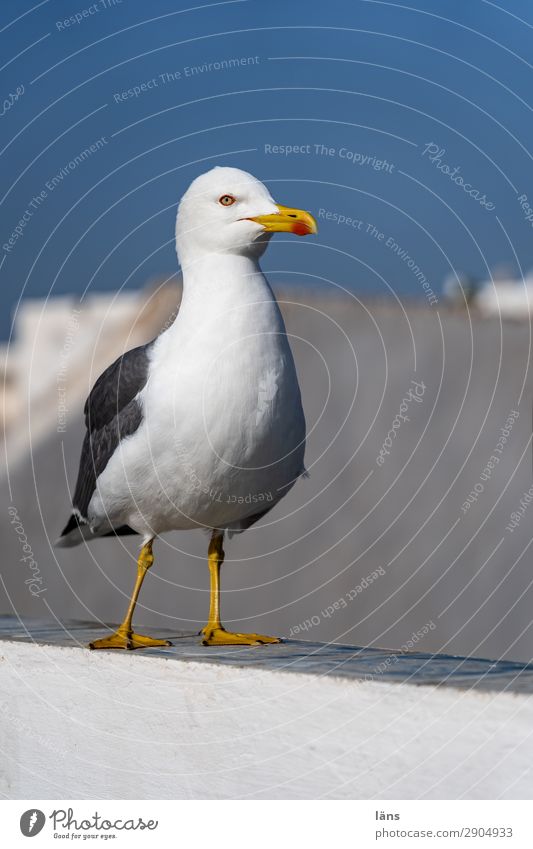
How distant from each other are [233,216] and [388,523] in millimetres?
13391

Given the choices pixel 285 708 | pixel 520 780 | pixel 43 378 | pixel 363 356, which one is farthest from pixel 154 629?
pixel 43 378

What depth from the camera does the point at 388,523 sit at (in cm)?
1733

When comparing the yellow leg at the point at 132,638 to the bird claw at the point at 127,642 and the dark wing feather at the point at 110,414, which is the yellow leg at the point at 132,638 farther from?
the dark wing feather at the point at 110,414

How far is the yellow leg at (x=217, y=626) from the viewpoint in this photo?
468 centimetres

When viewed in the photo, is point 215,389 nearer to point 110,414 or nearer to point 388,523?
point 110,414

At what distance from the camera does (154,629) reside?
5.25 meters

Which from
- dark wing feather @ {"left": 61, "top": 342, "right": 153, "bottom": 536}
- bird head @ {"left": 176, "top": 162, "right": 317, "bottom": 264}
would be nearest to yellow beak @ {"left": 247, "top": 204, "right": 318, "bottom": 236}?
bird head @ {"left": 176, "top": 162, "right": 317, "bottom": 264}

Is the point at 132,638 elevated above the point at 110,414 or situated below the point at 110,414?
below

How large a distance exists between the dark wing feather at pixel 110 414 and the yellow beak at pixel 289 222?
0.67 metres

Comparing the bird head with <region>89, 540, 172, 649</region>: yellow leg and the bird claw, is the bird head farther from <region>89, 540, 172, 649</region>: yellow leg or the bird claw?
the bird claw
